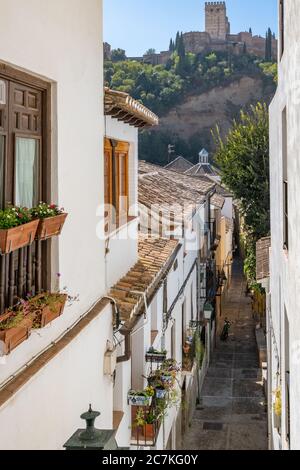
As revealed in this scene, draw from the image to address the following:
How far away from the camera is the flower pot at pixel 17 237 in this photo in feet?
14.1

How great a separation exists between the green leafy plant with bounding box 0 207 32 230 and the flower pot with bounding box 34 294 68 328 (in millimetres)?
765

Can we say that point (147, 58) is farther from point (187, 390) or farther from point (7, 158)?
point (7, 158)

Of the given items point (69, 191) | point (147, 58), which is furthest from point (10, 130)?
point (147, 58)

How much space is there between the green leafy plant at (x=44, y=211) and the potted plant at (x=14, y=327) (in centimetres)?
77

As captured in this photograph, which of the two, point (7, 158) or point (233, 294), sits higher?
point (7, 158)

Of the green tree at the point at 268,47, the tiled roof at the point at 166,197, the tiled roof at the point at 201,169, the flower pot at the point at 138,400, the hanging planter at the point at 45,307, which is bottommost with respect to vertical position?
the flower pot at the point at 138,400

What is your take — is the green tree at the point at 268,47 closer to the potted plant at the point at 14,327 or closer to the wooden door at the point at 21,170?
the wooden door at the point at 21,170

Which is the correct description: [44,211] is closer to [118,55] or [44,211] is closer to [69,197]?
[69,197]

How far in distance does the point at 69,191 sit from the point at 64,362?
1.65m

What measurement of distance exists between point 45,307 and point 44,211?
780 mm

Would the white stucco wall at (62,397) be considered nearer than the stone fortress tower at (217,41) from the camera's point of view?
Yes

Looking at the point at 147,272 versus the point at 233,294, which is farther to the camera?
the point at 233,294

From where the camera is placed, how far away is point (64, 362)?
5.95m

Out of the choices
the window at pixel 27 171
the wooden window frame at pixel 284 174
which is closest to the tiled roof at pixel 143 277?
the wooden window frame at pixel 284 174
